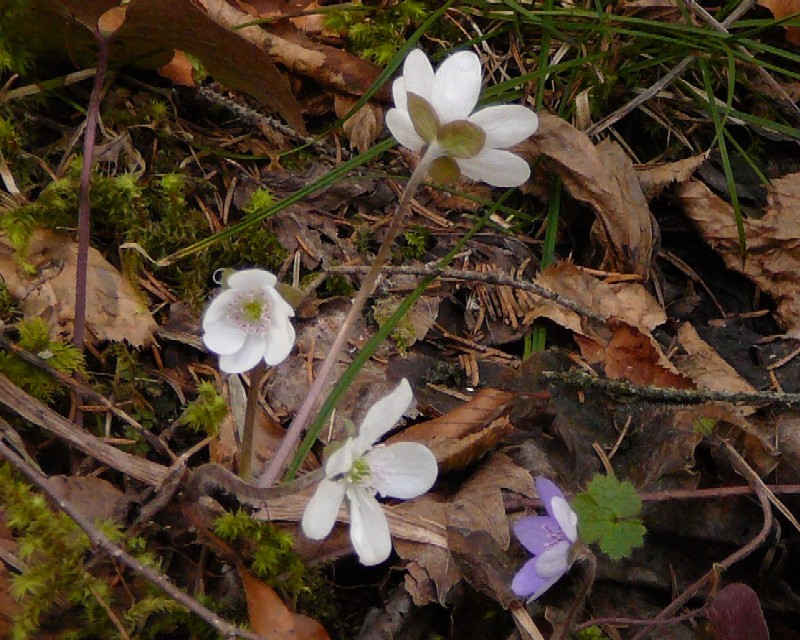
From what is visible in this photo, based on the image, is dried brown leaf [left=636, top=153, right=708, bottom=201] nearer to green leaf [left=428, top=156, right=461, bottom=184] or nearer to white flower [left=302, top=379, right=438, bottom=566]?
green leaf [left=428, top=156, right=461, bottom=184]

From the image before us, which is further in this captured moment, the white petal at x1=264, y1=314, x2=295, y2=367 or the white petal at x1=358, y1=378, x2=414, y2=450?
the white petal at x1=264, y1=314, x2=295, y2=367

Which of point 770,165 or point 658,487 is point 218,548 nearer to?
point 658,487

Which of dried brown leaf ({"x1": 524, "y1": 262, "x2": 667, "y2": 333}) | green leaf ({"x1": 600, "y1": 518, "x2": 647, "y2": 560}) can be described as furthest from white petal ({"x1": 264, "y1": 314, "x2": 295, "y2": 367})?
dried brown leaf ({"x1": 524, "y1": 262, "x2": 667, "y2": 333})

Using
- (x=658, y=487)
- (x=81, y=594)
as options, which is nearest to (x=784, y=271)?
(x=658, y=487)

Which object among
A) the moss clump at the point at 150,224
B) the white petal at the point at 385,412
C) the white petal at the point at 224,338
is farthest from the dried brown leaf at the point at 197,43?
the white petal at the point at 385,412

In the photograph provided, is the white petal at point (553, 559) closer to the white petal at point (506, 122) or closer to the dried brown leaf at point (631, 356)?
the dried brown leaf at point (631, 356)
